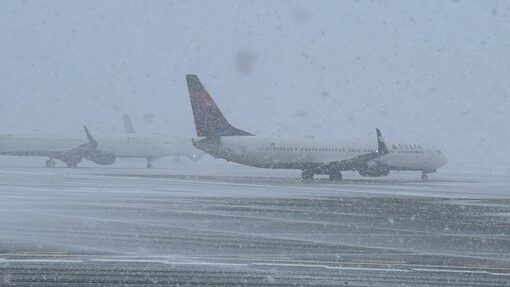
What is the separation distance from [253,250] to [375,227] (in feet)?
20.0

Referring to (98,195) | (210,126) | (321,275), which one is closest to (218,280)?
(321,275)

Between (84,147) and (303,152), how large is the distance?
3452 cm

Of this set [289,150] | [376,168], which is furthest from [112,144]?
[376,168]

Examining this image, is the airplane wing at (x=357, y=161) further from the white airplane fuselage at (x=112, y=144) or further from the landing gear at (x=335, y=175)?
the white airplane fuselage at (x=112, y=144)

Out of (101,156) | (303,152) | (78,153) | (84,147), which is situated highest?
(84,147)

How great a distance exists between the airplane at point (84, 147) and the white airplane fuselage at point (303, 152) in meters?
33.5

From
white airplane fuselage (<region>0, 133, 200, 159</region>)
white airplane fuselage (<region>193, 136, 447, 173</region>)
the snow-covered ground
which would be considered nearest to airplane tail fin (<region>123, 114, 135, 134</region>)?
white airplane fuselage (<region>0, 133, 200, 159</region>)

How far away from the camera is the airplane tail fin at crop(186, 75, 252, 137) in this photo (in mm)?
56000

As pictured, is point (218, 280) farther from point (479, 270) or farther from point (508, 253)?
point (508, 253)

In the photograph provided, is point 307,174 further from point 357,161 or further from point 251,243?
point 251,243

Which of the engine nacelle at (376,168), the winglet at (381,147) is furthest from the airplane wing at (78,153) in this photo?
the winglet at (381,147)

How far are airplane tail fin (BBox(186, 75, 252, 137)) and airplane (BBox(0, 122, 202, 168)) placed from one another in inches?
1253

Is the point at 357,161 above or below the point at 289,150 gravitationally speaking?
below

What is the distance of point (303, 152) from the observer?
59094 millimetres
